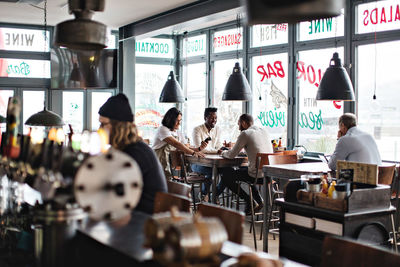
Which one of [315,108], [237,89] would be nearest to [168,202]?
[237,89]

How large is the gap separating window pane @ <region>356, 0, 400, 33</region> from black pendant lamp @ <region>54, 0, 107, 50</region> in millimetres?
4746

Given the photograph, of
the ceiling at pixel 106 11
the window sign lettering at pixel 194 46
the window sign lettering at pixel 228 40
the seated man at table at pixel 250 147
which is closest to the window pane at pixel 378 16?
the seated man at table at pixel 250 147

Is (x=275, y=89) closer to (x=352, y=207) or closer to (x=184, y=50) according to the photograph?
(x=184, y=50)

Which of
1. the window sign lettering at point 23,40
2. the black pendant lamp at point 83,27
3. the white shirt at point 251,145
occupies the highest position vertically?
the window sign lettering at point 23,40

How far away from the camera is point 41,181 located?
208cm

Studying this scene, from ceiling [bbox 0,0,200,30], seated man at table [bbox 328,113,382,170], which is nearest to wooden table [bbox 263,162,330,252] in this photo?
seated man at table [bbox 328,113,382,170]

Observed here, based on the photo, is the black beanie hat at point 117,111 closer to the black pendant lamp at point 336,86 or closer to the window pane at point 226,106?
the black pendant lamp at point 336,86

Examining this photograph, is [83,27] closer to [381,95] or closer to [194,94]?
[381,95]

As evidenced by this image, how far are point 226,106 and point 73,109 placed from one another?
3.25m

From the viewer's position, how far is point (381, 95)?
6.90 meters

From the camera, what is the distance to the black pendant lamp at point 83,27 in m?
3.03

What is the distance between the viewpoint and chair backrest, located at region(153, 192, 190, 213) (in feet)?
9.44

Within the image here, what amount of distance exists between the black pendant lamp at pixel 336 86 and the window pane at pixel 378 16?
113 cm

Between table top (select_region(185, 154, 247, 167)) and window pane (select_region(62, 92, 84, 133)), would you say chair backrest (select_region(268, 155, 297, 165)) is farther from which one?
window pane (select_region(62, 92, 84, 133))
